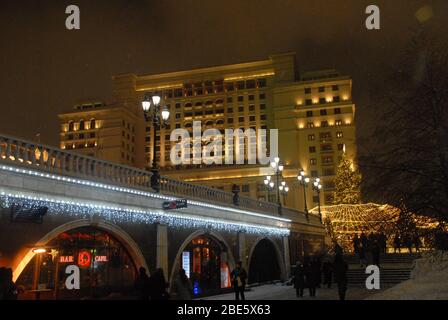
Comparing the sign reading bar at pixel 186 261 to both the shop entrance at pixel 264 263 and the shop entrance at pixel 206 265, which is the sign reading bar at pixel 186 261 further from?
the shop entrance at pixel 264 263

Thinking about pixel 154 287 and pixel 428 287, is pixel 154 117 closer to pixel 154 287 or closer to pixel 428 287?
pixel 154 287

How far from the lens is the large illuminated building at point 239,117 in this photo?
105 meters

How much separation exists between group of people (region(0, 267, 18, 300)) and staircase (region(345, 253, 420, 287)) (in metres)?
20.4

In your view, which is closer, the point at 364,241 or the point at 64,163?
the point at 64,163

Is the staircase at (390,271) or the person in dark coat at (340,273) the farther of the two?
the staircase at (390,271)

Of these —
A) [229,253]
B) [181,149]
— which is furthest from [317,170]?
[229,253]

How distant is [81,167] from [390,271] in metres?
20.7

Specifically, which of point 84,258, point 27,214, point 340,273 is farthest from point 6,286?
point 340,273

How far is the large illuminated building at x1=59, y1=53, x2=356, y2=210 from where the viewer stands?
105 metres

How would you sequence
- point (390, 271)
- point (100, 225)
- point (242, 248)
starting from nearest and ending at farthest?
1. point (100, 225)
2. point (242, 248)
3. point (390, 271)

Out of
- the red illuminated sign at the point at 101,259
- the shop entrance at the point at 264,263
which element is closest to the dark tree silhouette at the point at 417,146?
the red illuminated sign at the point at 101,259

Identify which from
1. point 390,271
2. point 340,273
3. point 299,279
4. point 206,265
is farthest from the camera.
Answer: point 390,271

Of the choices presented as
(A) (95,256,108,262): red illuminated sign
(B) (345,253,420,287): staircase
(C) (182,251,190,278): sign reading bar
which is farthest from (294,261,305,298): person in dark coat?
(A) (95,256,108,262): red illuminated sign

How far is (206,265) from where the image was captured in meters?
27.2
